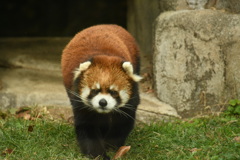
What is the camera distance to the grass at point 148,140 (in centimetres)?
418

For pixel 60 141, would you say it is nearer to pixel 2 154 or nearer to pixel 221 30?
pixel 2 154

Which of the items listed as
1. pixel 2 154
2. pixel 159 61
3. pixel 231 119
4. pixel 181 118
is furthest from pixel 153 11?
pixel 2 154

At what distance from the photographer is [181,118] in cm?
557

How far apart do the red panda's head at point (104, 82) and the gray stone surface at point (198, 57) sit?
5.15ft

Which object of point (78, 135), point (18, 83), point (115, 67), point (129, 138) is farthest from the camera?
point (18, 83)

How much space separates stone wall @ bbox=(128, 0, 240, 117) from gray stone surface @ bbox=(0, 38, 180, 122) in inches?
12.1

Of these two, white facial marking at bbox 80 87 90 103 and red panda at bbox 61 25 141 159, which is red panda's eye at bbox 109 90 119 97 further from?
white facial marking at bbox 80 87 90 103

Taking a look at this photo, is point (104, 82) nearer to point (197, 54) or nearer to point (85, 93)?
point (85, 93)

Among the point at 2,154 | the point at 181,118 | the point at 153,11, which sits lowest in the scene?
the point at 181,118

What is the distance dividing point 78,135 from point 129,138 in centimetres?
72

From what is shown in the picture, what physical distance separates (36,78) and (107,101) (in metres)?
3.06

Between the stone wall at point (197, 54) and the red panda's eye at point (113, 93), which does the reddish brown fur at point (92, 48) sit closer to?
the red panda's eye at point (113, 93)

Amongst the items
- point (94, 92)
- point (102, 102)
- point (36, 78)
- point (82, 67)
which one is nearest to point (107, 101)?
point (102, 102)

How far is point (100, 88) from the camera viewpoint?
3957 millimetres
